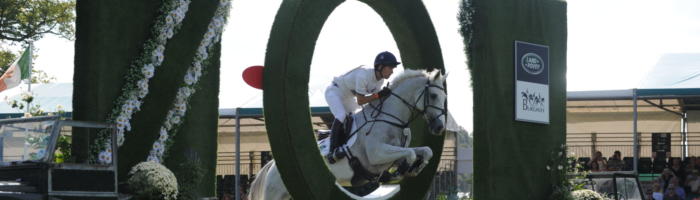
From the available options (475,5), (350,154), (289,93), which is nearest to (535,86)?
(475,5)

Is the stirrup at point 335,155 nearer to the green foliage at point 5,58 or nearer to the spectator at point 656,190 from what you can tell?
the spectator at point 656,190

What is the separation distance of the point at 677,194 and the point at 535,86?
4.89 m

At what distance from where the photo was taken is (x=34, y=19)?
24.8 metres

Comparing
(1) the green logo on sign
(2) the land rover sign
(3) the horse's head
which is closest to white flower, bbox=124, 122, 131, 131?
(3) the horse's head

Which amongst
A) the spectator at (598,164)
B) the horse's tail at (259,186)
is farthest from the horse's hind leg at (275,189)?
the spectator at (598,164)

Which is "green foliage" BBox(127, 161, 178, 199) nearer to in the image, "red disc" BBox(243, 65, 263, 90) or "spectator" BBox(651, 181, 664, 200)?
"red disc" BBox(243, 65, 263, 90)

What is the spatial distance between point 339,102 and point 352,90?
21 centimetres

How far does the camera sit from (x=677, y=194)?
1530cm

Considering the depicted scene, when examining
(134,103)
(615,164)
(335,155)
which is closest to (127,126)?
(134,103)

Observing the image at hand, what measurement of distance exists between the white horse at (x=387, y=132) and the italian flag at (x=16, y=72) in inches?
273

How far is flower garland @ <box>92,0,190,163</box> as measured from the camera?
8508mm

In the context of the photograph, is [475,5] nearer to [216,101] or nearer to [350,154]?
[350,154]

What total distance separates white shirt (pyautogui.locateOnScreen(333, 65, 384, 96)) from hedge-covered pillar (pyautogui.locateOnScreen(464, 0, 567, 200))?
2142 mm

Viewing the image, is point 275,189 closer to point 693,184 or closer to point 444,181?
point 444,181
